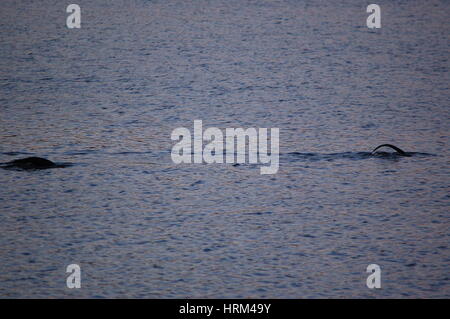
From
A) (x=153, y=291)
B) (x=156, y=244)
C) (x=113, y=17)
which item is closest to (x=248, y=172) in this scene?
(x=156, y=244)

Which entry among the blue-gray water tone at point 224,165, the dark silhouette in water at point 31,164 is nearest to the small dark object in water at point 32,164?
the dark silhouette in water at point 31,164

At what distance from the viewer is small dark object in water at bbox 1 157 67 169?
30.2 feet

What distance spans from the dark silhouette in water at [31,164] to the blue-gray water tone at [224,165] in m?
0.18

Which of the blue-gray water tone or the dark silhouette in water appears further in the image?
the dark silhouette in water

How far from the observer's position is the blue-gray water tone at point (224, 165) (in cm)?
652

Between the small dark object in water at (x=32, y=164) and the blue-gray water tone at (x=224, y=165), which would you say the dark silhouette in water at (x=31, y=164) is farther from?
the blue-gray water tone at (x=224, y=165)

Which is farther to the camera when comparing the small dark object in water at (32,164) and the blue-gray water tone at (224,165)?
the small dark object in water at (32,164)

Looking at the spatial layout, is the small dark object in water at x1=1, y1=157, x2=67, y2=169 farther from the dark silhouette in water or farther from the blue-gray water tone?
the blue-gray water tone

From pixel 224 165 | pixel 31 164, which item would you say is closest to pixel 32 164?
pixel 31 164

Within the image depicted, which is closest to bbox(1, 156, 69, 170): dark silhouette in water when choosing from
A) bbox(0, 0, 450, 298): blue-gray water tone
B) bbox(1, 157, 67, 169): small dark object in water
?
bbox(1, 157, 67, 169): small dark object in water

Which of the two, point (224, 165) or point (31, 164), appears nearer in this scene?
point (31, 164)

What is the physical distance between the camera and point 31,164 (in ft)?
30.3

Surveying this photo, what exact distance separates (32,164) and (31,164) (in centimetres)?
1

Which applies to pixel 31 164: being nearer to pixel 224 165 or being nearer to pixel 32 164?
A: pixel 32 164
